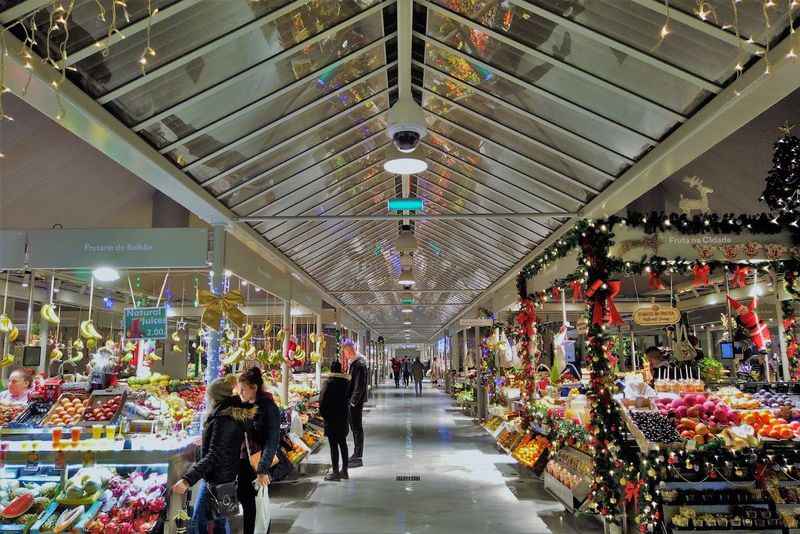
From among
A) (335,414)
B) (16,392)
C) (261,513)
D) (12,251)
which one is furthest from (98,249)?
(335,414)

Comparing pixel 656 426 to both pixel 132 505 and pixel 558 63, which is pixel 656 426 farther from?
pixel 132 505

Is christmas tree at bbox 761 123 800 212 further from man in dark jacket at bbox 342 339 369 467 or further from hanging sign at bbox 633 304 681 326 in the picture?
man in dark jacket at bbox 342 339 369 467

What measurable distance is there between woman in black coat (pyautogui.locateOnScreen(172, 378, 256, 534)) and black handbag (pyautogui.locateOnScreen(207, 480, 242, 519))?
0.18ft

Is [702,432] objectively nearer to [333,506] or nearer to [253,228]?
[333,506]

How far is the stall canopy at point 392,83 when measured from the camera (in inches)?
142

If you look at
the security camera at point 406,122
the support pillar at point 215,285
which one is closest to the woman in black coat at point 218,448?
the support pillar at point 215,285

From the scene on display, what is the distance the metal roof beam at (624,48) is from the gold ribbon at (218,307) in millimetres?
4163

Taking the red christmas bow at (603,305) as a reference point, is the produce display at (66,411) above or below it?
below

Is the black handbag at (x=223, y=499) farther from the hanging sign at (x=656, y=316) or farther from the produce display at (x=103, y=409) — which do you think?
the hanging sign at (x=656, y=316)

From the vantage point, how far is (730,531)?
14.6ft

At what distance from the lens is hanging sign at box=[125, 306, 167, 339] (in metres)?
6.52

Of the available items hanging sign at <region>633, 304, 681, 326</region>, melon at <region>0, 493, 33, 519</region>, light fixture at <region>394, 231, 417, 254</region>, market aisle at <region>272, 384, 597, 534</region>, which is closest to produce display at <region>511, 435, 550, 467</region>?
market aisle at <region>272, 384, 597, 534</region>

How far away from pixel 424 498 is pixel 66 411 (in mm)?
3869

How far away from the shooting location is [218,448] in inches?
161
